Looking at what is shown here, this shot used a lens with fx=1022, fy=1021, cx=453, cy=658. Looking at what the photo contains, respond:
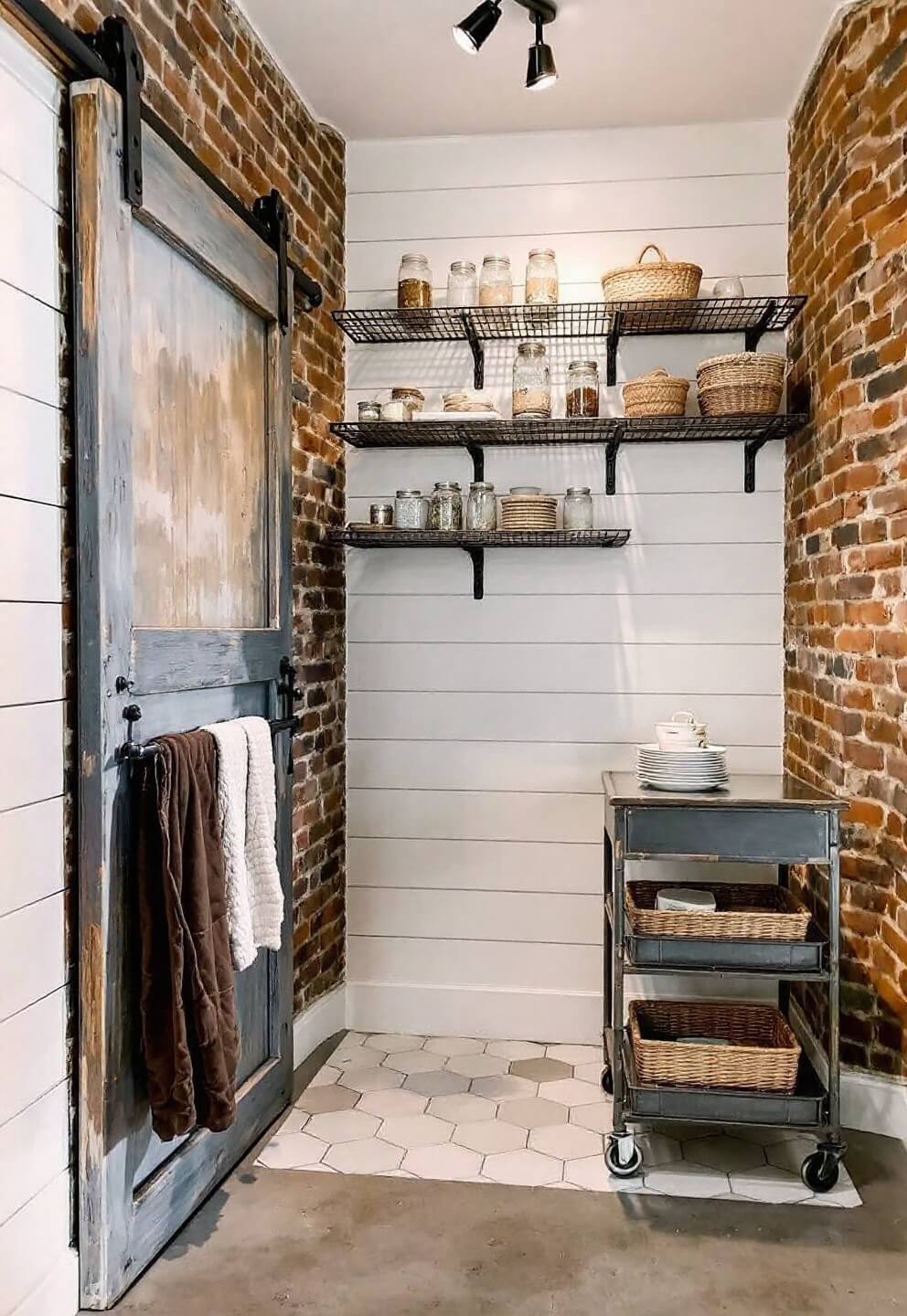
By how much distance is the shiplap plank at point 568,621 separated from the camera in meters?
3.21

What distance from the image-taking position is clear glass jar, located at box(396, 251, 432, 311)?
308 centimetres

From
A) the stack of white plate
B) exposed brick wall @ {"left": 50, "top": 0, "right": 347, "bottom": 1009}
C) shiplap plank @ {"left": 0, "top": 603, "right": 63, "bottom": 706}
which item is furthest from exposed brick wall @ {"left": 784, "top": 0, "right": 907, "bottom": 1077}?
shiplap plank @ {"left": 0, "top": 603, "right": 63, "bottom": 706}

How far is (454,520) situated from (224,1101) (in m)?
1.74

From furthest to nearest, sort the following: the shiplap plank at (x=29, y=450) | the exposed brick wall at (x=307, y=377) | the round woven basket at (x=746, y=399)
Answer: the round woven basket at (x=746, y=399)
the exposed brick wall at (x=307, y=377)
the shiplap plank at (x=29, y=450)

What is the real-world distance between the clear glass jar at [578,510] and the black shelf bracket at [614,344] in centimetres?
41

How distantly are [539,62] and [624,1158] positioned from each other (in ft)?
8.76

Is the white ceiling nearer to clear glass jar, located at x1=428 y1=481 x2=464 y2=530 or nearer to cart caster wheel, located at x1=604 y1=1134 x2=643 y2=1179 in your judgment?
clear glass jar, located at x1=428 y1=481 x2=464 y2=530

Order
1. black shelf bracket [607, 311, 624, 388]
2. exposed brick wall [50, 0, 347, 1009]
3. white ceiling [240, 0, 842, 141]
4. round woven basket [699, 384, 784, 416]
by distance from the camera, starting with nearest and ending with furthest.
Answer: exposed brick wall [50, 0, 347, 1009], white ceiling [240, 0, 842, 141], round woven basket [699, 384, 784, 416], black shelf bracket [607, 311, 624, 388]

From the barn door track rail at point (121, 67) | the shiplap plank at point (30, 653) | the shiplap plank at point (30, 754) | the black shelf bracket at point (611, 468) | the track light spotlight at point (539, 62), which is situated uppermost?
the track light spotlight at point (539, 62)

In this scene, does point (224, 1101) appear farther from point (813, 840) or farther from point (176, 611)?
point (813, 840)

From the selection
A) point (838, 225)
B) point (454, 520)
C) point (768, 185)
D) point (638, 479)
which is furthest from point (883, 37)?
point (454, 520)

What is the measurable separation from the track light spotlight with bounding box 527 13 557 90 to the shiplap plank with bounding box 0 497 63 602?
169 centimetres

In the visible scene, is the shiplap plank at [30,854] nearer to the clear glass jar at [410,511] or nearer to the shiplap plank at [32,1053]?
the shiplap plank at [32,1053]

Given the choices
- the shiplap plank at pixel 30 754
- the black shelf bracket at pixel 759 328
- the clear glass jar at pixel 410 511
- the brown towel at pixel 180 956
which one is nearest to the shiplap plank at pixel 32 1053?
the brown towel at pixel 180 956
